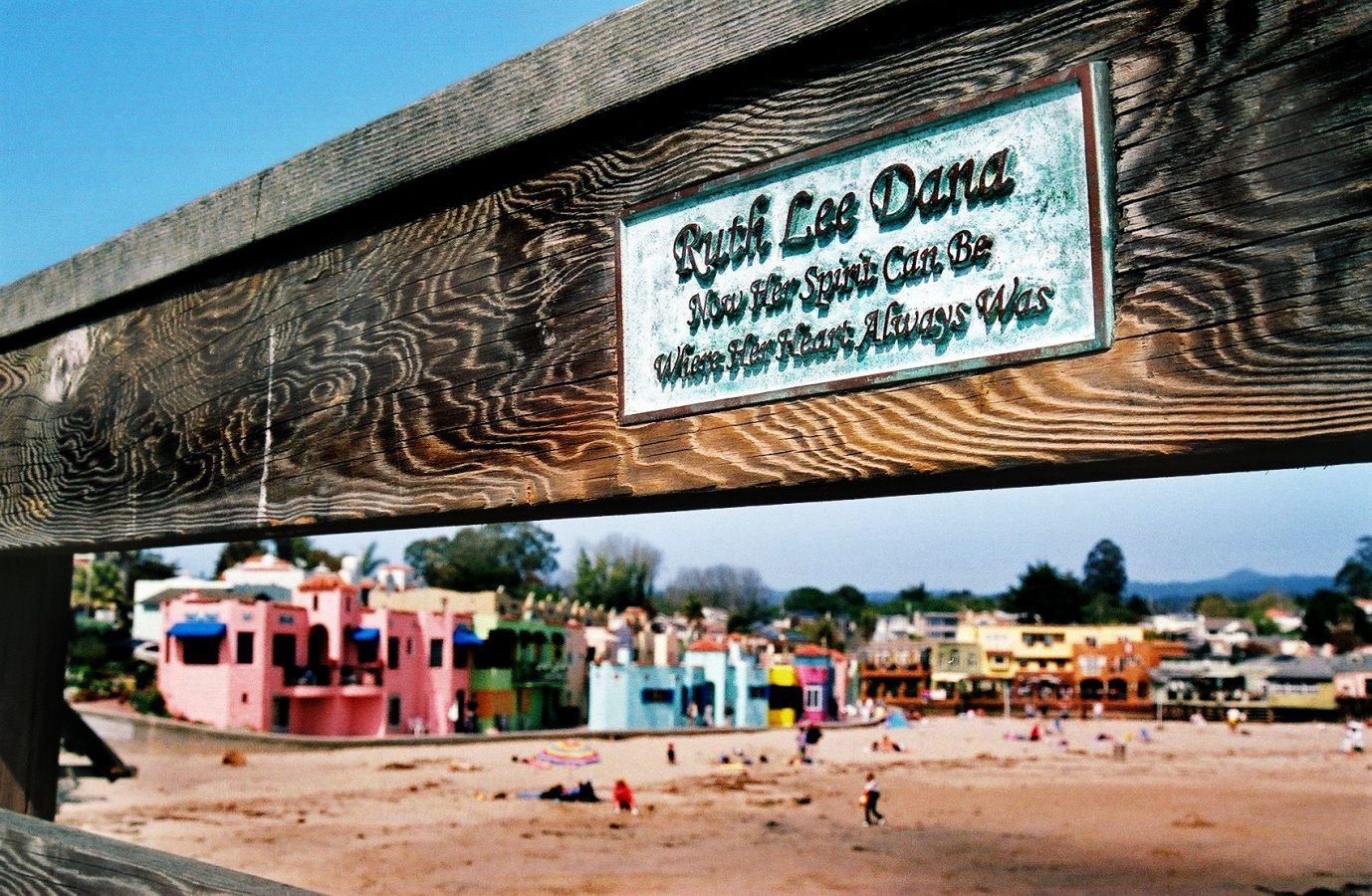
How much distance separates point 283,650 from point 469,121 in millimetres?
38893

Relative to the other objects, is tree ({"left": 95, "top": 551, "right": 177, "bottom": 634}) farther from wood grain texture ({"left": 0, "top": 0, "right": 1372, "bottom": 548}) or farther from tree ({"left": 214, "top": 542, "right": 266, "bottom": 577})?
wood grain texture ({"left": 0, "top": 0, "right": 1372, "bottom": 548})

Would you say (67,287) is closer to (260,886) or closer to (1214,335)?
(260,886)

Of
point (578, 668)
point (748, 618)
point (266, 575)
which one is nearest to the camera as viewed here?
point (266, 575)

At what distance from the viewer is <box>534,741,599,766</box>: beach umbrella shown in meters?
35.8

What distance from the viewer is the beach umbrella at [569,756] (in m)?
35.8

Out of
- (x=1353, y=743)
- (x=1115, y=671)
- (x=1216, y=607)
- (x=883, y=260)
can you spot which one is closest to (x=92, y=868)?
(x=883, y=260)

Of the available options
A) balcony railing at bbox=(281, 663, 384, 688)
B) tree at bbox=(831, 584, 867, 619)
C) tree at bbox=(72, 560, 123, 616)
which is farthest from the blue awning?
tree at bbox=(831, 584, 867, 619)

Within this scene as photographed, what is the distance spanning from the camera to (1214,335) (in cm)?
102

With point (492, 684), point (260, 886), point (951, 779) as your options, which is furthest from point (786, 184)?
point (492, 684)

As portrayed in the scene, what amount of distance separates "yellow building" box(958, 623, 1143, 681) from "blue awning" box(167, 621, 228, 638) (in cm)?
4683

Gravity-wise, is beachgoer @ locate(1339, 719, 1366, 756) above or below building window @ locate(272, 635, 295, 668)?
below

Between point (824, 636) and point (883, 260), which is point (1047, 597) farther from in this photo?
point (883, 260)

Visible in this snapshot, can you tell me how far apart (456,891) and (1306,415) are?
21.1 meters

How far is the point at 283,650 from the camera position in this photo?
3809 cm
